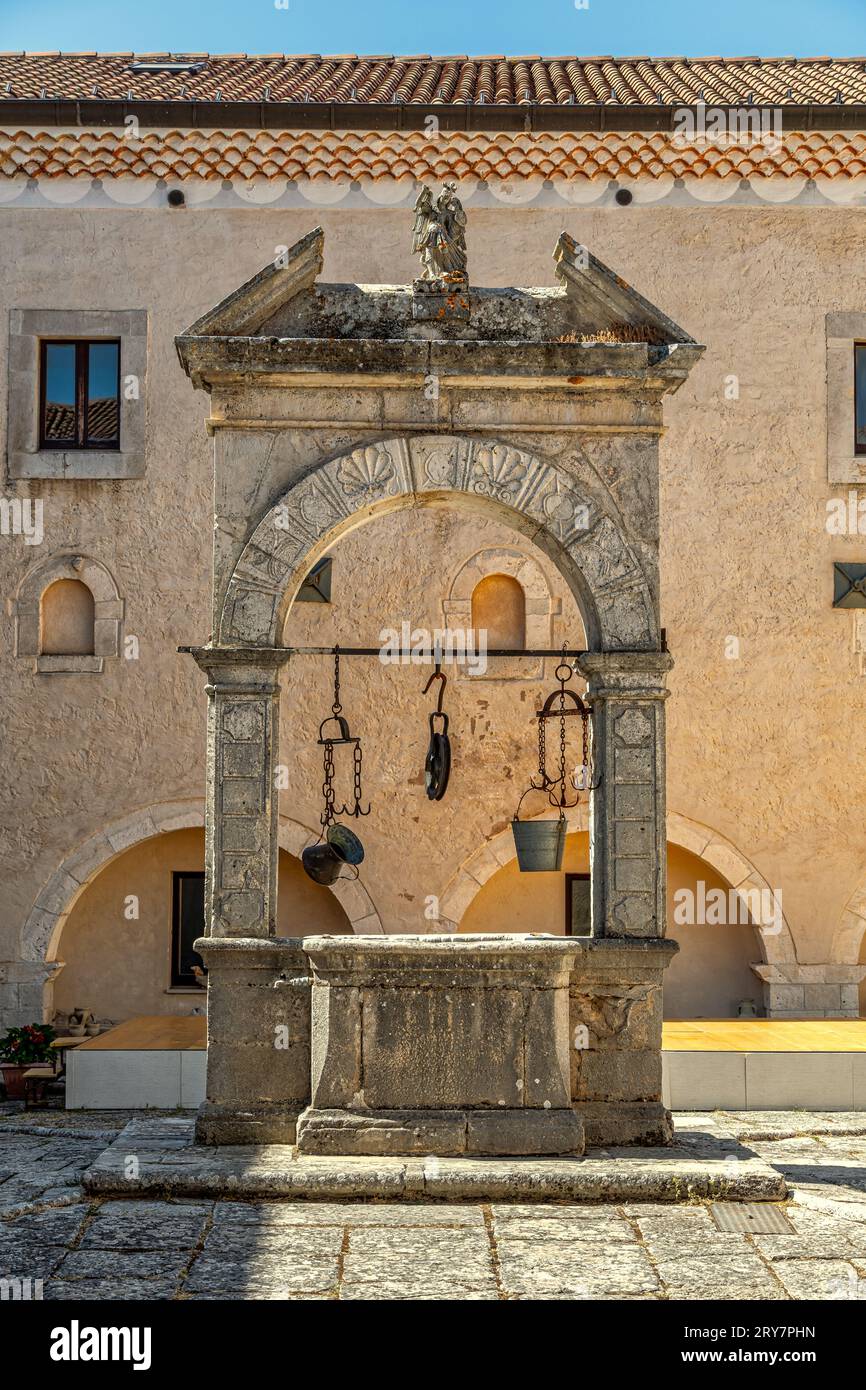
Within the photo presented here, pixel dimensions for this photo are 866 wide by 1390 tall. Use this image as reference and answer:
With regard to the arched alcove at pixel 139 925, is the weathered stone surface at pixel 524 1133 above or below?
below

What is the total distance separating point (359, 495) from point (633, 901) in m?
2.23

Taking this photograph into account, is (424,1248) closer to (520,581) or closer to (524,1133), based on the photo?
(524,1133)

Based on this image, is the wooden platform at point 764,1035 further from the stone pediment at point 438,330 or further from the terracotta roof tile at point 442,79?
the terracotta roof tile at point 442,79

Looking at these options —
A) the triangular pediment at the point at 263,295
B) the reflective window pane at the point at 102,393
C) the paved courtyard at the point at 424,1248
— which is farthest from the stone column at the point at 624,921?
the reflective window pane at the point at 102,393

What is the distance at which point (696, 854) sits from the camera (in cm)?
1255

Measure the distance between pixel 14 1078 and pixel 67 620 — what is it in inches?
147

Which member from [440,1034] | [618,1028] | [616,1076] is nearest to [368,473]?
[440,1034]

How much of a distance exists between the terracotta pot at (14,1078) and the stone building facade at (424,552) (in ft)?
4.74

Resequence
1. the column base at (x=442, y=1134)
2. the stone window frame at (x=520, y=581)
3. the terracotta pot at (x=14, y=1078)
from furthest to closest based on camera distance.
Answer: the stone window frame at (x=520, y=581)
the terracotta pot at (x=14, y=1078)
the column base at (x=442, y=1134)

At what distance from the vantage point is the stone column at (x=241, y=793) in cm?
714

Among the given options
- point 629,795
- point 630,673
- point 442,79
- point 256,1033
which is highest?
point 442,79

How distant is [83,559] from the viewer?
1272 cm

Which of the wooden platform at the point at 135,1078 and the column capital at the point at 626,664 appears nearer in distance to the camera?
the column capital at the point at 626,664

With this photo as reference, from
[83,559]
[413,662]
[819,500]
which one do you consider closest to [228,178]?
[83,559]
